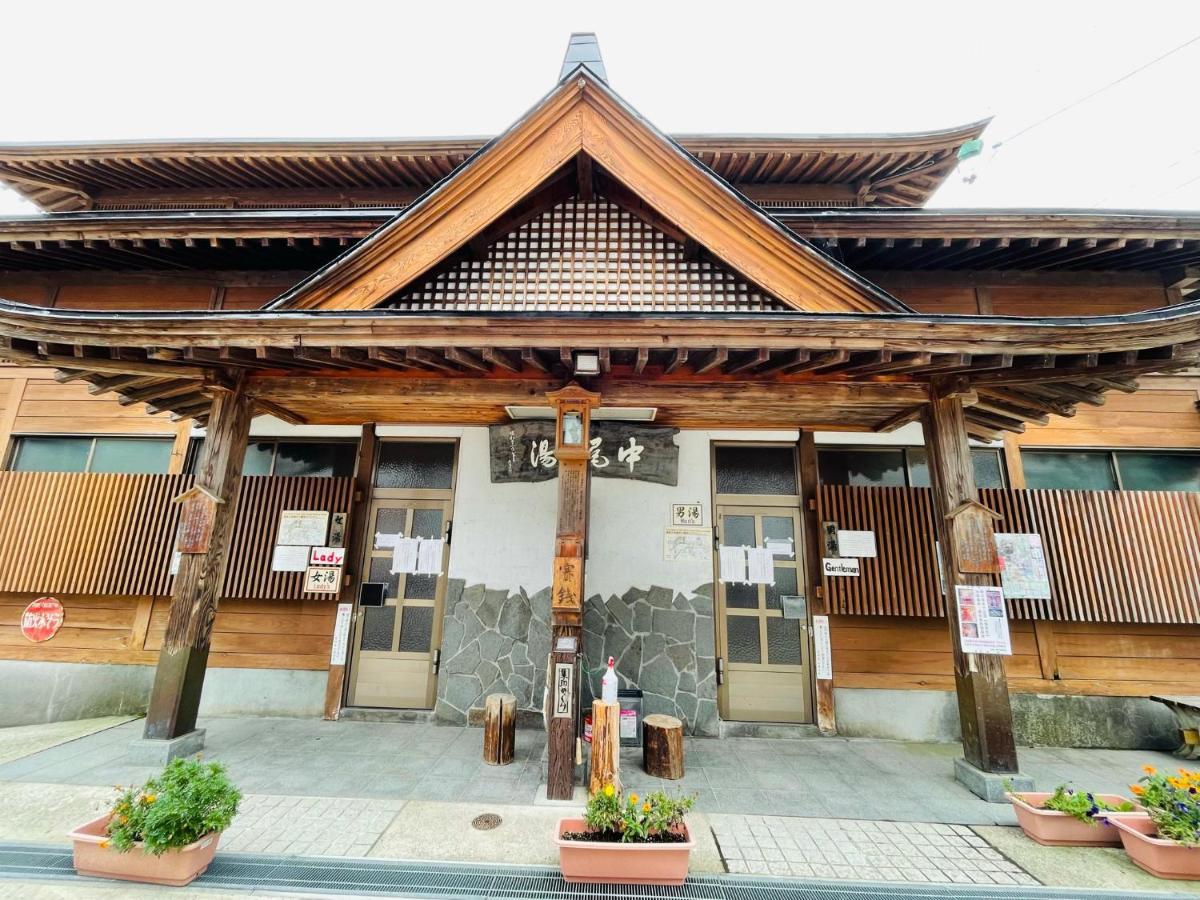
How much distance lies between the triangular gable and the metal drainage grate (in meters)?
3.94

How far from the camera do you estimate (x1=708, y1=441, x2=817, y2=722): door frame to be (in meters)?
5.45

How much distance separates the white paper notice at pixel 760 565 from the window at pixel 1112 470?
323 centimetres

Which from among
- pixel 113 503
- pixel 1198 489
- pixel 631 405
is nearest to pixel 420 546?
pixel 631 405

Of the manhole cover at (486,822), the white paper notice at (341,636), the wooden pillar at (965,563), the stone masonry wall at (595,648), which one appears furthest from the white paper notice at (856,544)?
the white paper notice at (341,636)

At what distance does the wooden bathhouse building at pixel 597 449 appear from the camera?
4055 mm

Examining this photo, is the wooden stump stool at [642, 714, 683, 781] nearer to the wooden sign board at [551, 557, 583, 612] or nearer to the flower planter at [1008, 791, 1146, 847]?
the wooden sign board at [551, 557, 583, 612]

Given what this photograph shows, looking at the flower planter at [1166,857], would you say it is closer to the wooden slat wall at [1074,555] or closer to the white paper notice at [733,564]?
the wooden slat wall at [1074,555]

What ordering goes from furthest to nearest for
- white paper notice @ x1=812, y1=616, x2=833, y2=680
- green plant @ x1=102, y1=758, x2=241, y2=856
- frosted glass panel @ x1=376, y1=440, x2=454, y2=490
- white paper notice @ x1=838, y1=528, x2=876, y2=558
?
frosted glass panel @ x1=376, y1=440, x2=454, y2=490 < white paper notice @ x1=838, y1=528, x2=876, y2=558 < white paper notice @ x1=812, y1=616, x2=833, y2=680 < green plant @ x1=102, y1=758, x2=241, y2=856

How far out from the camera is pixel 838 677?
541cm

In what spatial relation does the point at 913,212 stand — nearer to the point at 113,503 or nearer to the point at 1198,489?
the point at 1198,489

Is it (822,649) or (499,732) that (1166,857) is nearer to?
(822,649)

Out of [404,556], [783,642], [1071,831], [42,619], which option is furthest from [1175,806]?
[42,619]

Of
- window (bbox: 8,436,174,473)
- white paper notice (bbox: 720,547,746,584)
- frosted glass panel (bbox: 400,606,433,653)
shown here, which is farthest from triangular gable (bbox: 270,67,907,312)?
window (bbox: 8,436,174,473)

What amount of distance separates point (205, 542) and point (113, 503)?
3090 millimetres
